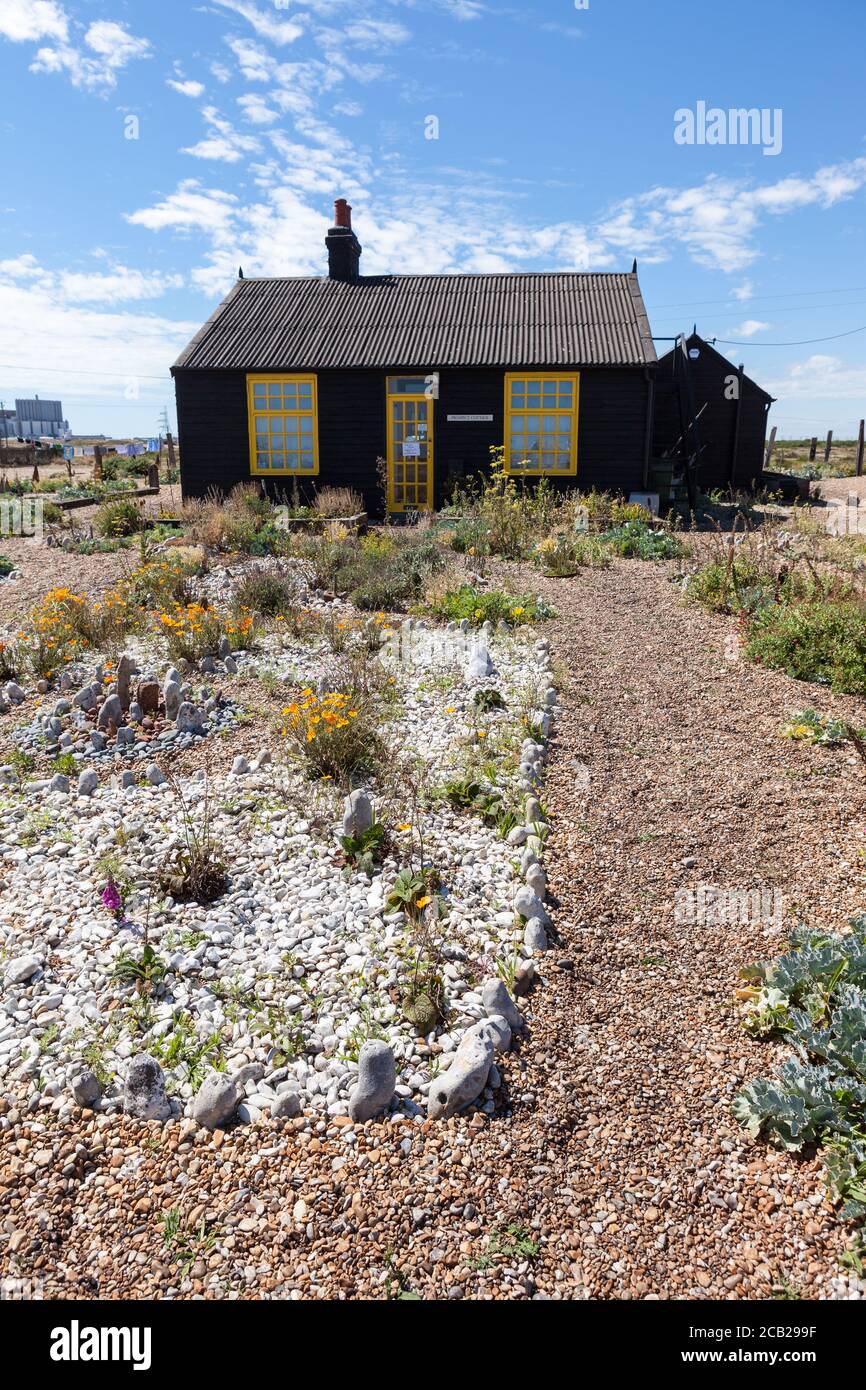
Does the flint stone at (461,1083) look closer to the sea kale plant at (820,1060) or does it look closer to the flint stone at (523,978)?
the flint stone at (523,978)

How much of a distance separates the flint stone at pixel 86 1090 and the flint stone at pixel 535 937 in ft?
5.91

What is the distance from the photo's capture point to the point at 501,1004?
10.9ft

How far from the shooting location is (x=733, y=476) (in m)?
22.5

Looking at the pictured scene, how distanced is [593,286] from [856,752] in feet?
53.1

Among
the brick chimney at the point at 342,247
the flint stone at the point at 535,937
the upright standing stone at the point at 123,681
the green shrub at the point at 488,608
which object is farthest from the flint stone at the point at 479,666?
the brick chimney at the point at 342,247

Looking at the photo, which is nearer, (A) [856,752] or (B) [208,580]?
(A) [856,752]

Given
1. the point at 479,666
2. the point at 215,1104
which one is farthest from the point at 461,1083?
the point at 479,666

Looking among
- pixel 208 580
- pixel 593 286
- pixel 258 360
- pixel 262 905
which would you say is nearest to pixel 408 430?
pixel 258 360

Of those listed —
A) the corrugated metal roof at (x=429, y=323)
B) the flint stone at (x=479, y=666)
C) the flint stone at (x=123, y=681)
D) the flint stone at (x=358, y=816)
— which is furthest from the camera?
the corrugated metal roof at (x=429, y=323)

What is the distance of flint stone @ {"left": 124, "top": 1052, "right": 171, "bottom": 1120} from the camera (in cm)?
301

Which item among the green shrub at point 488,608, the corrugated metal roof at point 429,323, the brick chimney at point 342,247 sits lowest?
the green shrub at point 488,608

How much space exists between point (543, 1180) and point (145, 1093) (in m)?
1.40

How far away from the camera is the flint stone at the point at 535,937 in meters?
3.79
